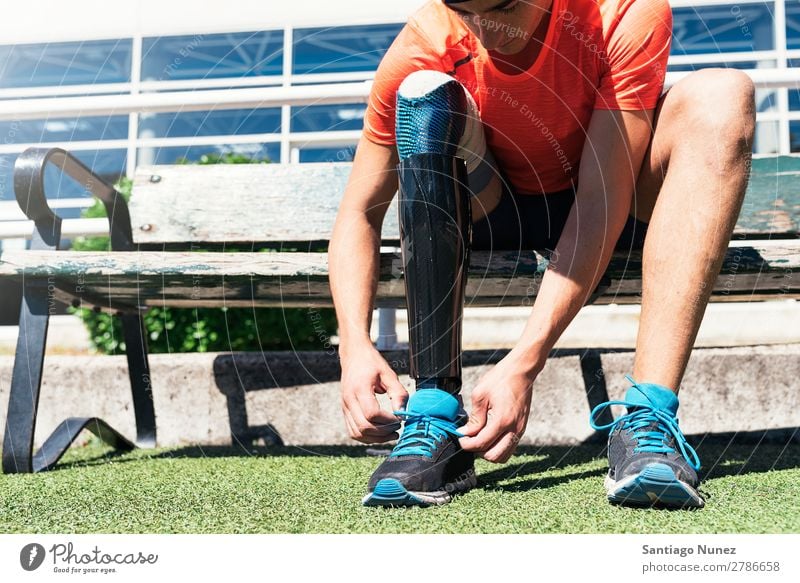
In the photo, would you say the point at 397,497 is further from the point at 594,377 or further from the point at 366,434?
the point at 594,377

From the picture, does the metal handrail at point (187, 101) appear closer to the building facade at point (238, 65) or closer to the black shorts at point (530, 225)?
the building facade at point (238, 65)

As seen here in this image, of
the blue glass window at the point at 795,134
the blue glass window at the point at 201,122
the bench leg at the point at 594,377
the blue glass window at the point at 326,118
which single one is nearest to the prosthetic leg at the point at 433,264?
the bench leg at the point at 594,377

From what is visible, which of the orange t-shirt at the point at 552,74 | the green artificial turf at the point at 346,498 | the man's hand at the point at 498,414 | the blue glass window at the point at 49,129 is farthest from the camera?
the blue glass window at the point at 49,129

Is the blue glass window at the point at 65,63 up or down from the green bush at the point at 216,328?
up

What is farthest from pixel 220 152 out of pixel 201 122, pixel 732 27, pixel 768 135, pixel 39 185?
pixel 768 135

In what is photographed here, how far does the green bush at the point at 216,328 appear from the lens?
5.94 feet

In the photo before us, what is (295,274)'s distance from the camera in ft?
3.78

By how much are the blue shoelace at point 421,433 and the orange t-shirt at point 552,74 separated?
1.34 feet

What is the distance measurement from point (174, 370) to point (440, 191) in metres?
0.83

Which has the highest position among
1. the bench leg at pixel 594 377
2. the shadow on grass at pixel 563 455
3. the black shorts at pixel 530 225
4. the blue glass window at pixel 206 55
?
the blue glass window at pixel 206 55

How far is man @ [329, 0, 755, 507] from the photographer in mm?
808

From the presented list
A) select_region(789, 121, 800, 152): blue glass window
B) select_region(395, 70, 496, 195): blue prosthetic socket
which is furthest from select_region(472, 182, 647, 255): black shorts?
select_region(789, 121, 800, 152): blue glass window

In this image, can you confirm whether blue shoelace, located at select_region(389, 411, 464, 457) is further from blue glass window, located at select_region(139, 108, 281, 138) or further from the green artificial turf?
blue glass window, located at select_region(139, 108, 281, 138)
